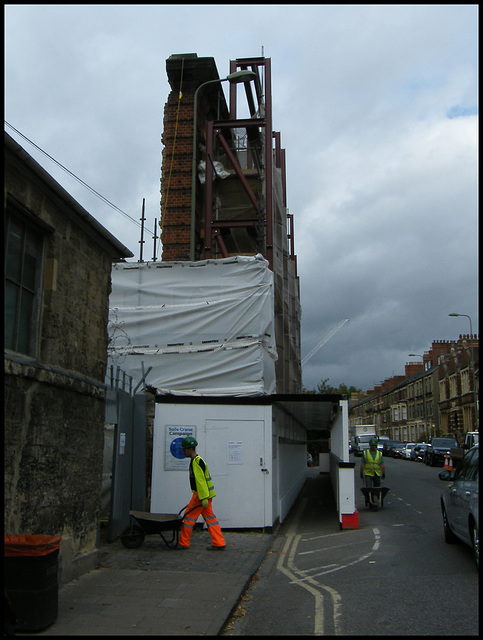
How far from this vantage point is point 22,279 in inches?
266

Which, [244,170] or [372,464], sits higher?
[244,170]

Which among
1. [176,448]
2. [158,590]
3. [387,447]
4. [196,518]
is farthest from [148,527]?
[387,447]

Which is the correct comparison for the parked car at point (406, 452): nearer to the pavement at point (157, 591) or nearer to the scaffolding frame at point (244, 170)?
the scaffolding frame at point (244, 170)

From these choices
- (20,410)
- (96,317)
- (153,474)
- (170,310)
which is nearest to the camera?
(20,410)

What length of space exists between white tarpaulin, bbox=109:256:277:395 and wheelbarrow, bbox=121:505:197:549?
380 cm

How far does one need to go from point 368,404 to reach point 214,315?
106132 mm

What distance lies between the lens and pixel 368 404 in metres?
116

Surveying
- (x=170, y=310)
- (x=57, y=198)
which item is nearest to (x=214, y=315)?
(x=170, y=310)

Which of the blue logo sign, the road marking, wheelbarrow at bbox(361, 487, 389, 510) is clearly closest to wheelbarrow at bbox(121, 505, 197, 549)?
the road marking

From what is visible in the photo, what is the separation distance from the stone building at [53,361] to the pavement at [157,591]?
53 centimetres

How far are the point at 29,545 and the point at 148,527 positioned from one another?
3867 mm

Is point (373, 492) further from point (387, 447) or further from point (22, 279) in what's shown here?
point (387, 447)

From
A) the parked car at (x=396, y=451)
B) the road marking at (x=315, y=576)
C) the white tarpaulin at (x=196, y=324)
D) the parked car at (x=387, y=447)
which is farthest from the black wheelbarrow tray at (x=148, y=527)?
the parked car at (x=387, y=447)

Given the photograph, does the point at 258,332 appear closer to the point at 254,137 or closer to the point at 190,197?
the point at 190,197
